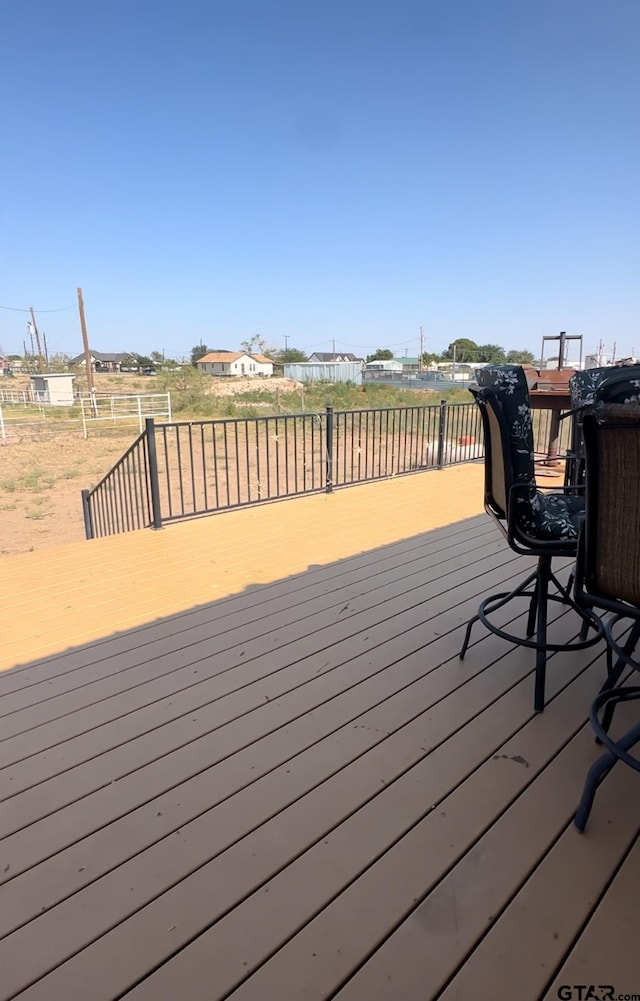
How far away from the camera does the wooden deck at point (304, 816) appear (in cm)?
90

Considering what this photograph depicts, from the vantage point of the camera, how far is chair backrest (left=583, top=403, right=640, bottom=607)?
97 centimetres

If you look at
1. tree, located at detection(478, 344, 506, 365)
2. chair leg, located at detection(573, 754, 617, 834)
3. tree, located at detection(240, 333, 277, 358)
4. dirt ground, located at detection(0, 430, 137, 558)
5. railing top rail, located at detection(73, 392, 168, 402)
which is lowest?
dirt ground, located at detection(0, 430, 137, 558)

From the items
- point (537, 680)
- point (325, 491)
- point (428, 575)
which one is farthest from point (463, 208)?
point (537, 680)

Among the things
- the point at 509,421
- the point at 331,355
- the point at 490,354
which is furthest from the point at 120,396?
the point at 331,355

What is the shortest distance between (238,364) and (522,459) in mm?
49038

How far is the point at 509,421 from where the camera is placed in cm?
160

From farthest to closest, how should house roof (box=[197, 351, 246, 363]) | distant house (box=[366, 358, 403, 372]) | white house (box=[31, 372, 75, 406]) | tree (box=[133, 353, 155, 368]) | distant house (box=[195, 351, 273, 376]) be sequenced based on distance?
1. house roof (box=[197, 351, 246, 363])
2. distant house (box=[195, 351, 273, 376])
3. tree (box=[133, 353, 155, 368])
4. distant house (box=[366, 358, 403, 372])
5. white house (box=[31, 372, 75, 406])

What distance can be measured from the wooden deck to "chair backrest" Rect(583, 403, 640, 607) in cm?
61

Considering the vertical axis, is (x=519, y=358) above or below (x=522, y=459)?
above

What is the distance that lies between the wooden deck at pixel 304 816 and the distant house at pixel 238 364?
150 ft

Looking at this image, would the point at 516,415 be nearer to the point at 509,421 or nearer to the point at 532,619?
the point at 509,421

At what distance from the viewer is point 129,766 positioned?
4.70 feet

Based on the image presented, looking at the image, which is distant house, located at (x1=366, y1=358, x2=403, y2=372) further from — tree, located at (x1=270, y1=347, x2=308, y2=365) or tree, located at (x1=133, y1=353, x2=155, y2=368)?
tree, located at (x1=133, y1=353, x2=155, y2=368)

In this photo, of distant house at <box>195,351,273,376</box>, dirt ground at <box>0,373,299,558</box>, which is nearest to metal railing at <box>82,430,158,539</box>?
dirt ground at <box>0,373,299,558</box>
